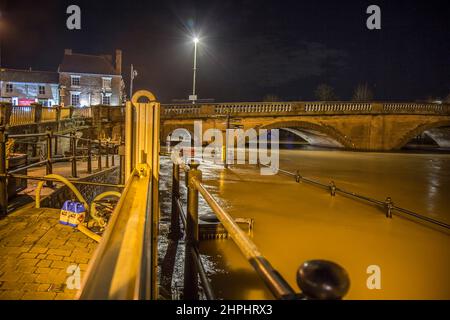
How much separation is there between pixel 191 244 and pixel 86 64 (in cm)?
4448

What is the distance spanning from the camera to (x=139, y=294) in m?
1.10

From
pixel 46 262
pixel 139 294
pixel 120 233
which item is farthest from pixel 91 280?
pixel 46 262

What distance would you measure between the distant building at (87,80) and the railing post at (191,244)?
136ft

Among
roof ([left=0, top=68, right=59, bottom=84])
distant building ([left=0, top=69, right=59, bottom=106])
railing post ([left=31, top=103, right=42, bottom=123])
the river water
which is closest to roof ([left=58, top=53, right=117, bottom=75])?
roof ([left=0, top=68, right=59, bottom=84])

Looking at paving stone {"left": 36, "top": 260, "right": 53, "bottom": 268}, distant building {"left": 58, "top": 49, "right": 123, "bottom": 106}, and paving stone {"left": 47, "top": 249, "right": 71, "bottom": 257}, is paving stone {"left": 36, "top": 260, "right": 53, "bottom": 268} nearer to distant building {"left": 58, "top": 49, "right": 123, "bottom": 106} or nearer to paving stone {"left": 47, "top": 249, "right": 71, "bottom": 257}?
paving stone {"left": 47, "top": 249, "right": 71, "bottom": 257}

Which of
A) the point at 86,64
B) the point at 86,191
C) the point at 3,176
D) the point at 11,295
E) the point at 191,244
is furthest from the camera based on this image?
the point at 86,64

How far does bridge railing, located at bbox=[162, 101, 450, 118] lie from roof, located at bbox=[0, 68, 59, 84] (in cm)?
2321

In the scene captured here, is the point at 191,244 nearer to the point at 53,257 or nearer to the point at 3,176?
the point at 53,257

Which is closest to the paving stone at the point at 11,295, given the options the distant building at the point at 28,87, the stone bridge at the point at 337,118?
the stone bridge at the point at 337,118

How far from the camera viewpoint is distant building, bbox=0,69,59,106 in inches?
1577

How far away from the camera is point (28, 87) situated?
40.9m

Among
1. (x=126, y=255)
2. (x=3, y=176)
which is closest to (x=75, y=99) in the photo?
(x=3, y=176)

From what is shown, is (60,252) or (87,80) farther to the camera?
(87,80)
